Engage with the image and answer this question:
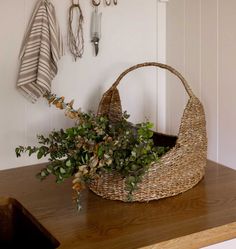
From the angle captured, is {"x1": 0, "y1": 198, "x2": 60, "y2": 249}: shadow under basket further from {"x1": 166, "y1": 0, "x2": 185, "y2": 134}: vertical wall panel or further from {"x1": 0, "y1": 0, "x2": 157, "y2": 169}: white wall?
{"x1": 166, "y1": 0, "x2": 185, "y2": 134}: vertical wall panel

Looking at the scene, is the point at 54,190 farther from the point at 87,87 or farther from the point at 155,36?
the point at 155,36

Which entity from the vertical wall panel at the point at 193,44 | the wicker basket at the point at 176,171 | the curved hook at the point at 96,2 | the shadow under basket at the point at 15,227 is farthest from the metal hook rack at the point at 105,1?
the shadow under basket at the point at 15,227

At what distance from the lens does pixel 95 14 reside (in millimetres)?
1681

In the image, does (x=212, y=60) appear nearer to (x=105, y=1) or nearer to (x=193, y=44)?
(x=193, y=44)

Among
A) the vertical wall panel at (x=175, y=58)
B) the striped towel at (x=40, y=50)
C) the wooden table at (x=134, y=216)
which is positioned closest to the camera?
the wooden table at (x=134, y=216)

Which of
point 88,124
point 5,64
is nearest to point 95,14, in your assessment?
point 5,64

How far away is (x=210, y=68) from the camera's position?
1.49 meters

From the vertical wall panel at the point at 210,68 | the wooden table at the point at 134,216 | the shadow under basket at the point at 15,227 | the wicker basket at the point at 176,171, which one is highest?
the vertical wall panel at the point at 210,68

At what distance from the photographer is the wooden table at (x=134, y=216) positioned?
73 centimetres

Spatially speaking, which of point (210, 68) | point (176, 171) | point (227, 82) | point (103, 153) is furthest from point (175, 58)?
point (103, 153)

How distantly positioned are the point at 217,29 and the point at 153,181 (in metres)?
0.80

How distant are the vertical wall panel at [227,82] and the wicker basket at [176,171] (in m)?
0.39

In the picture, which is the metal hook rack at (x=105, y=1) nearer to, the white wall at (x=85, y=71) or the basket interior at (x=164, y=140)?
the white wall at (x=85, y=71)

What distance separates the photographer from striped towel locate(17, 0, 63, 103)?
1527 mm
